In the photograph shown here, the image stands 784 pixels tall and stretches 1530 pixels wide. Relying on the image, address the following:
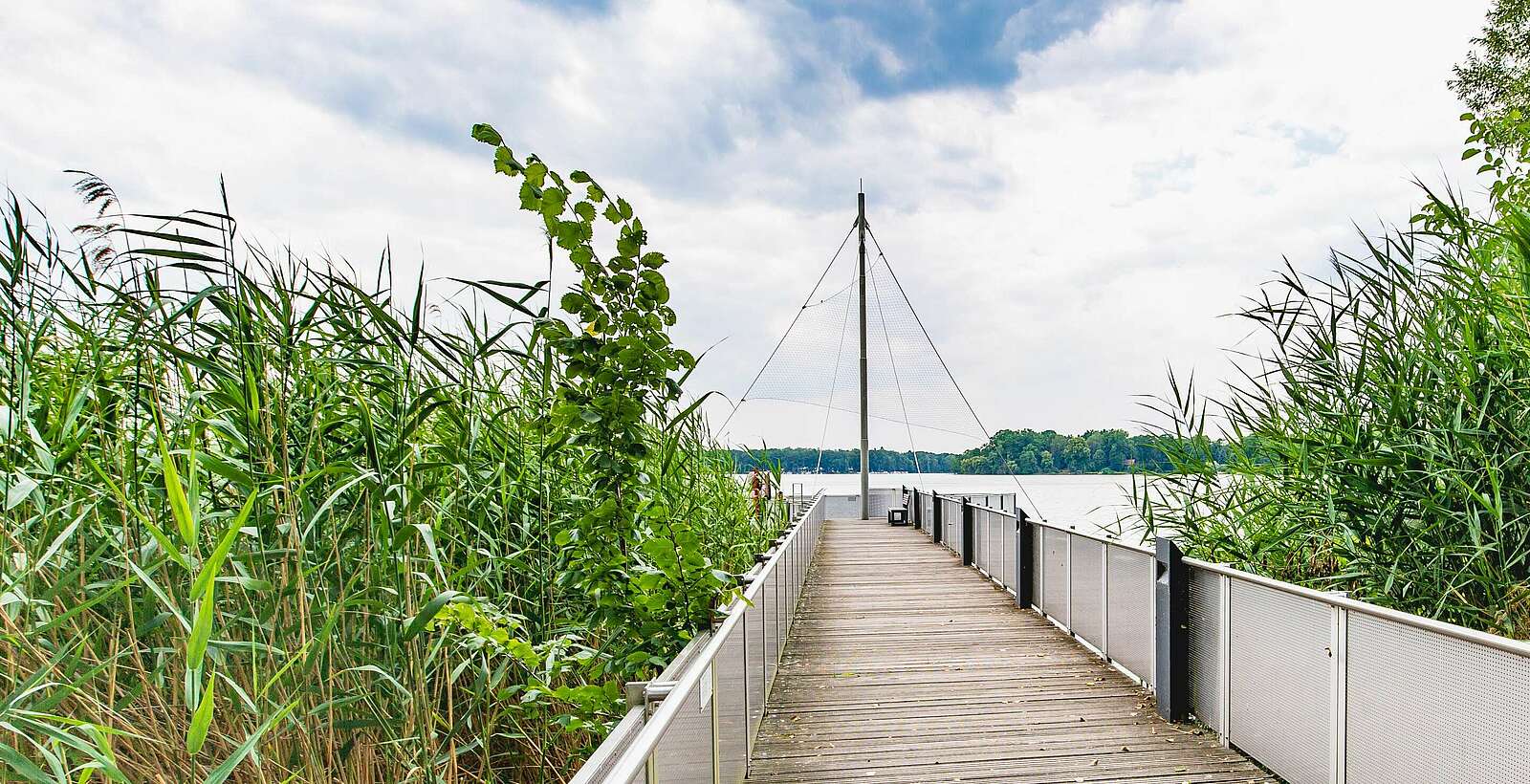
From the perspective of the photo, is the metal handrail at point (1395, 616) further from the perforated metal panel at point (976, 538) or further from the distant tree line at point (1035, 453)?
the distant tree line at point (1035, 453)

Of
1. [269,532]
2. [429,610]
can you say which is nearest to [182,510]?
[429,610]

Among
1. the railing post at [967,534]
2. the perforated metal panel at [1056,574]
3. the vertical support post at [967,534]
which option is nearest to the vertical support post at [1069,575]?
the perforated metal panel at [1056,574]

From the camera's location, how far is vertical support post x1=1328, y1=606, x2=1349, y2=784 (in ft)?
9.42

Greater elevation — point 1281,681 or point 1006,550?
point 1281,681

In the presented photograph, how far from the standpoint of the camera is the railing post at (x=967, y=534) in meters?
10.4

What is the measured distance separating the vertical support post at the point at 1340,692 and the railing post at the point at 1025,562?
4280mm

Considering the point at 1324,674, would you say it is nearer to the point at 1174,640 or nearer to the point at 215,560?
the point at 1174,640

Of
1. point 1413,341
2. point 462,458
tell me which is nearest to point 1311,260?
point 1413,341

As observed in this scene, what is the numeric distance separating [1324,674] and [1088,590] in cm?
267

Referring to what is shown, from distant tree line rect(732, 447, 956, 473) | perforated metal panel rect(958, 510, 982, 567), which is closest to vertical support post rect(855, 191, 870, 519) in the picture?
distant tree line rect(732, 447, 956, 473)

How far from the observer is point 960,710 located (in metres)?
4.44

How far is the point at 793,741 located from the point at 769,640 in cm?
82

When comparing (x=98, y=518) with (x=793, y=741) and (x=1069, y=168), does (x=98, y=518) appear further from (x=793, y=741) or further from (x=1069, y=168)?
(x=1069, y=168)

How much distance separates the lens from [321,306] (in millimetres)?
2365
